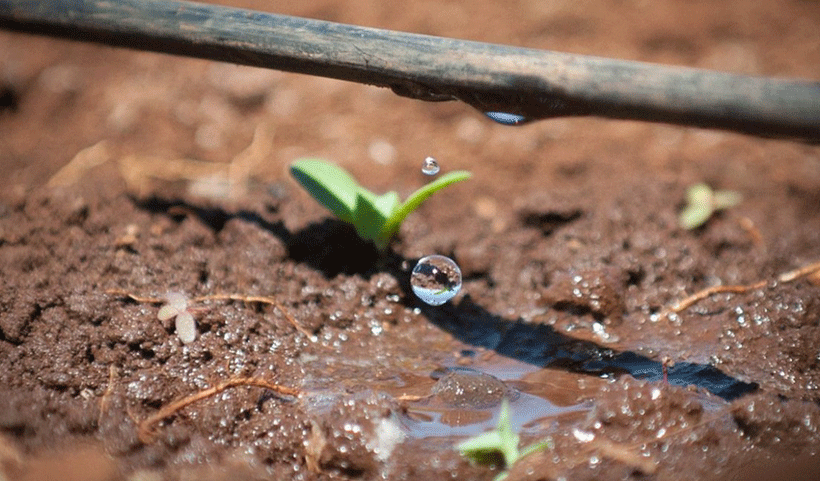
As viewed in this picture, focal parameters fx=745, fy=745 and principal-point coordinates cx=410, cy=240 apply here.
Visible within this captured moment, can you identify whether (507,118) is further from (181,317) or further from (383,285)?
(181,317)

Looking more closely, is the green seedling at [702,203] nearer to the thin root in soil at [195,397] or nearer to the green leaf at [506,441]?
the green leaf at [506,441]

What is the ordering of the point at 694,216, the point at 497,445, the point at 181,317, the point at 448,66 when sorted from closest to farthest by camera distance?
the point at 497,445 → the point at 448,66 → the point at 181,317 → the point at 694,216

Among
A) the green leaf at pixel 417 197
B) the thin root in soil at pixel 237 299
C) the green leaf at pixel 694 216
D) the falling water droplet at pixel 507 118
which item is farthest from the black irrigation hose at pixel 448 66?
the green leaf at pixel 694 216

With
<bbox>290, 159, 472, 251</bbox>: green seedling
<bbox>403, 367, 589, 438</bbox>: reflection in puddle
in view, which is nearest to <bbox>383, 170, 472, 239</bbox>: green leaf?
<bbox>290, 159, 472, 251</bbox>: green seedling

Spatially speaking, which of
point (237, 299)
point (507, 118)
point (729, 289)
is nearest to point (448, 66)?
point (507, 118)

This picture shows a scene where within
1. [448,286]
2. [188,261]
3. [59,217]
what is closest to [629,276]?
[448,286]

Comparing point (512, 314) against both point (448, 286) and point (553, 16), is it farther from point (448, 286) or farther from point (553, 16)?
point (553, 16)
